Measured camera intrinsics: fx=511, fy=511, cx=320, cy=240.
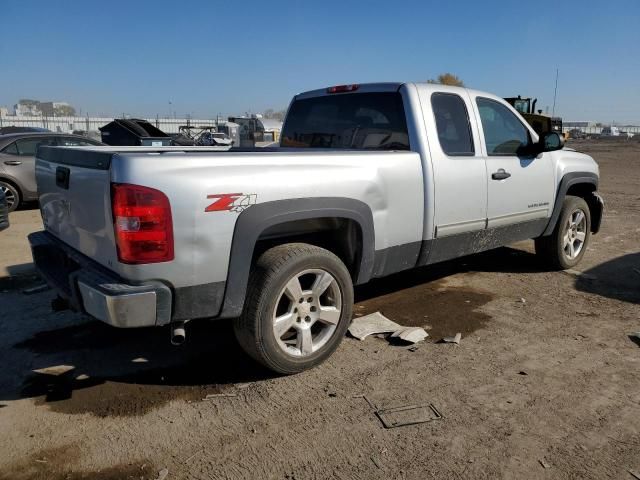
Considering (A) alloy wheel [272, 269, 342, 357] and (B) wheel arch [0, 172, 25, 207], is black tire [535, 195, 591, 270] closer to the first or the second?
(A) alloy wheel [272, 269, 342, 357]

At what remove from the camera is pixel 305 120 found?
5.04 metres

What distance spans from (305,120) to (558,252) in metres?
3.18

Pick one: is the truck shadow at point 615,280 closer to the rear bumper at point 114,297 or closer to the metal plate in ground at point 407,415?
the metal plate in ground at point 407,415

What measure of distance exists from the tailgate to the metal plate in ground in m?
1.74

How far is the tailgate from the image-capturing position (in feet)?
8.96

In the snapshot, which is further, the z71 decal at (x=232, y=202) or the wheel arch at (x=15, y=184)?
the wheel arch at (x=15, y=184)

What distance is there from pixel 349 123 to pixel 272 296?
2084 millimetres

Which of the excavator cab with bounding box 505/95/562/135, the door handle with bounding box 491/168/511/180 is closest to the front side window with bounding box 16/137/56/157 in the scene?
the door handle with bounding box 491/168/511/180

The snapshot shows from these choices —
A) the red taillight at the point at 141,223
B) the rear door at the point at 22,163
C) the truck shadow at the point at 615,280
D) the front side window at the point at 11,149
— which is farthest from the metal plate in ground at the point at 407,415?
the front side window at the point at 11,149

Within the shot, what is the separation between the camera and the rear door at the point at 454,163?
4.05 m

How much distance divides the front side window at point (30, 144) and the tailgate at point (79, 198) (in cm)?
754

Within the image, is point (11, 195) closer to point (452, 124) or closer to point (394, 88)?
point (394, 88)

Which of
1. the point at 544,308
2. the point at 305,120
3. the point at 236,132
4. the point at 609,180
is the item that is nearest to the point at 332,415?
the point at 544,308

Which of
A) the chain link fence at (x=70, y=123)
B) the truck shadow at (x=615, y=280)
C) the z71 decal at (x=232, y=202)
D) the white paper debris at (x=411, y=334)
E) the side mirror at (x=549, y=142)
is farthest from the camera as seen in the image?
the chain link fence at (x=70, y=123)
